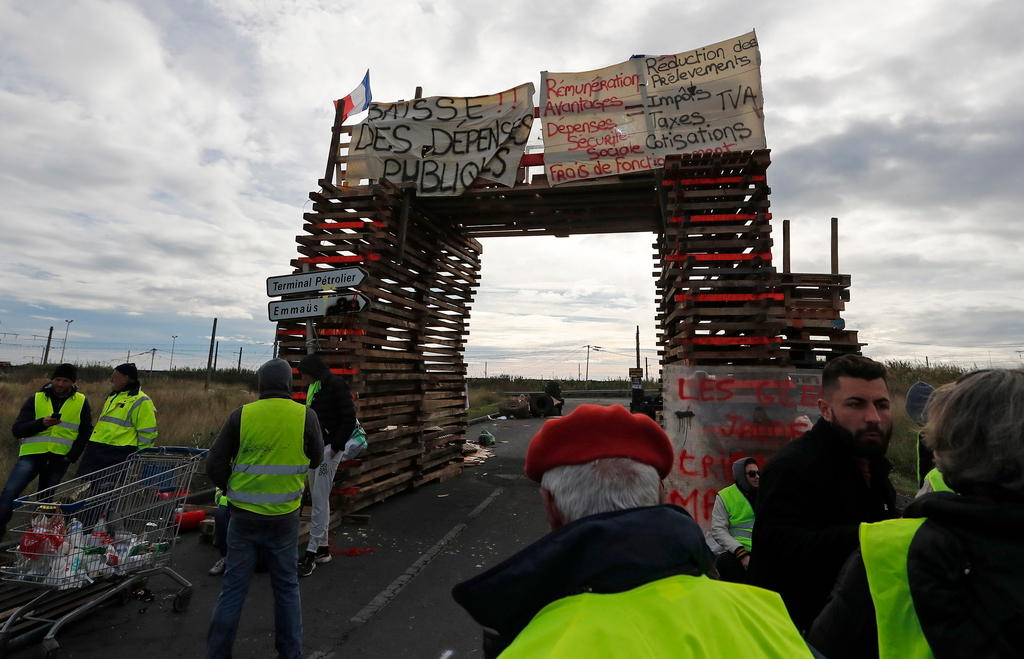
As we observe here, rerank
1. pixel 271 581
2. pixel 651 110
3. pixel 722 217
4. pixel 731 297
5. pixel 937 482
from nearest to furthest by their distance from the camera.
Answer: pixel 937 482, pixel 271 581, pixel 731 297, pixel 722 217, pixel 651 110

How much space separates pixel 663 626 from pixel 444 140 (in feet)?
28.2

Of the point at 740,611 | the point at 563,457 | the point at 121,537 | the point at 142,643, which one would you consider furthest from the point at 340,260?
the point at 740,611

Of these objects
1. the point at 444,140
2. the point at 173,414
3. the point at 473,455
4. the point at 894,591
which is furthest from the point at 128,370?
the point at 173,414

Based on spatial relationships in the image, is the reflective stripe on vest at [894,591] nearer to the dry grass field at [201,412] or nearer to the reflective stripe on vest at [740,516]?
the reflective stripe on vest at [740,516]

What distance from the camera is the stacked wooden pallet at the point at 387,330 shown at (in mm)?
7387

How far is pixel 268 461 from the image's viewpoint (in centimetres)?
377

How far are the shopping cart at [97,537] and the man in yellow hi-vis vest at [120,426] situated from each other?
1.16m

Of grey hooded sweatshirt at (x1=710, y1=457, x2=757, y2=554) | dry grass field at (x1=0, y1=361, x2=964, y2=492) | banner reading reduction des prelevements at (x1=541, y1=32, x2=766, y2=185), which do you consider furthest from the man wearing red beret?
banner reading reduction des prelevements at (x1=541, y1=32, x2=766, y2=185)

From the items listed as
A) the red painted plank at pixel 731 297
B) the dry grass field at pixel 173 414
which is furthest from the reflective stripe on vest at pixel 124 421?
the red painted plank at pixel 731 297

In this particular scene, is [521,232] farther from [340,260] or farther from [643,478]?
[643,478]

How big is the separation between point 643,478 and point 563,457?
210 mm

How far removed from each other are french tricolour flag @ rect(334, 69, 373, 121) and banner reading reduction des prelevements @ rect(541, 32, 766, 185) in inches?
119

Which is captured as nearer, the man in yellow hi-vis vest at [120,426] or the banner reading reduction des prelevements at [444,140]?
the man in yellow hi-vis vest at [120,426]

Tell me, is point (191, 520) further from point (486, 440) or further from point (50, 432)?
point (486, 440)
